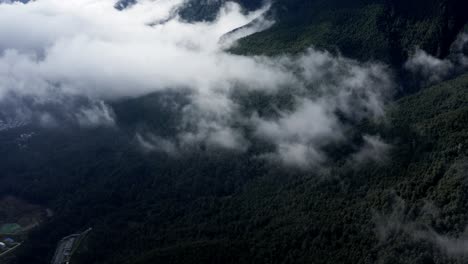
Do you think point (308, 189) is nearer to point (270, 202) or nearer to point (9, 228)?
point (270, 202)

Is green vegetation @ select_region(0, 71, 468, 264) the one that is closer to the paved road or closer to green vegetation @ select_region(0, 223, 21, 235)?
the paved road

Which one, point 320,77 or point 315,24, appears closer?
point 320,77

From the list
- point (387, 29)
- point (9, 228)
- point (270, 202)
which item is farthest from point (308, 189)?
point (9, 228)

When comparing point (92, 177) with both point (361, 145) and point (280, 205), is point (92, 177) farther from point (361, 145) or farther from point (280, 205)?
point (361, 145)

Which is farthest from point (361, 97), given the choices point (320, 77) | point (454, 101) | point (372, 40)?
point (454, 101)

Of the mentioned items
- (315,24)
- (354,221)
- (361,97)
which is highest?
(315,24)

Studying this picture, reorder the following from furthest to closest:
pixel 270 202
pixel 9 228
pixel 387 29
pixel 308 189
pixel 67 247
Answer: pixel 387 29 → pixel 9 228 → pixel 67 247 → pixel 270 202 → pixel 308 189

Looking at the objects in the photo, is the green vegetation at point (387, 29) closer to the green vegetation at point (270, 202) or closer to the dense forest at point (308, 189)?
the dense forest at point (308, 189)

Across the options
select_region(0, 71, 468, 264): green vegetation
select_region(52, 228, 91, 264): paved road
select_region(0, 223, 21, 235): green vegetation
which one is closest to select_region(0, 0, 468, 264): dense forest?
select_region(0, 71, 468, 264): green vegetation
